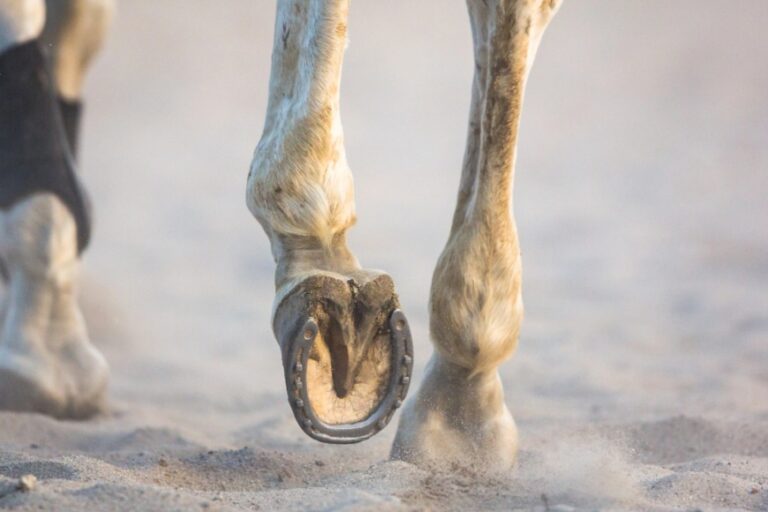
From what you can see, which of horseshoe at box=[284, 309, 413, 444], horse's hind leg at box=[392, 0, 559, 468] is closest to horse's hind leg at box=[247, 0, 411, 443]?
horseshoe at box=[284, 309, 413, 444]

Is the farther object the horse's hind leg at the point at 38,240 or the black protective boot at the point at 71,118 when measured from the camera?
the black protective boot at the point at 71,118

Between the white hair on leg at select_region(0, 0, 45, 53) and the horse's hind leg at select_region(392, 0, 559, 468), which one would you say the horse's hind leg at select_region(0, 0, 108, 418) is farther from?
the horse's hind leg at select_region(392, 0, 559, 468)

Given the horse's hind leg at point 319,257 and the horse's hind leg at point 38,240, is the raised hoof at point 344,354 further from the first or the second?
the horse's hind leg at point 38,240

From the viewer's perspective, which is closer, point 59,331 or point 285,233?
point 285,233

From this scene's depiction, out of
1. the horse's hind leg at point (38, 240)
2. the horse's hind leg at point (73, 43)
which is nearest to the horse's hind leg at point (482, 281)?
the horse's hind leg at point (38, 240)

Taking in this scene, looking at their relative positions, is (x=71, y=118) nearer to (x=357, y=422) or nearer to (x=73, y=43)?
(x=73, y=43)

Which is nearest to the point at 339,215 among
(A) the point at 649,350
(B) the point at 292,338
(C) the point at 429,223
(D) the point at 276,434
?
(B) the point at 292,338

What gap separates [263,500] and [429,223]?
5430 millimetres

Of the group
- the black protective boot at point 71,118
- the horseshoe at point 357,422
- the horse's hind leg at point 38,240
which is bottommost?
the horseshoe at point 357,422

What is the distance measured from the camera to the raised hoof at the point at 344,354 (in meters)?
1.91

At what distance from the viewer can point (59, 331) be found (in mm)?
3121

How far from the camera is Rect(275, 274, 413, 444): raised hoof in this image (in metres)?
1.91

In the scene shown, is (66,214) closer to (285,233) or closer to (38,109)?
(38,109)

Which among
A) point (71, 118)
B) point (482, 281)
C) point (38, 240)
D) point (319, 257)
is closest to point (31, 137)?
point (38, 240)
